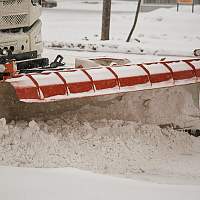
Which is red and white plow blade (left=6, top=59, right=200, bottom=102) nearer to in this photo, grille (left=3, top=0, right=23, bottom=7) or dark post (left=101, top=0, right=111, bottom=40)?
grille (left=3, top=0, right=23, bottom=7)

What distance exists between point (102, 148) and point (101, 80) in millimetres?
718

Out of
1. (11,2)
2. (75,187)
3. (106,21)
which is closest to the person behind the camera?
(75,187)

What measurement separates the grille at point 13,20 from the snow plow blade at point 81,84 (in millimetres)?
1244

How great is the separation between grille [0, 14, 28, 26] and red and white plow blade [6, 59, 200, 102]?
144 centimetres

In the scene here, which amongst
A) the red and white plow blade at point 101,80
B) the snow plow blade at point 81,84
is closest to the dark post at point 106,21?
the snow plow blade at point 81,84

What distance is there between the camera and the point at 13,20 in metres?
5.75

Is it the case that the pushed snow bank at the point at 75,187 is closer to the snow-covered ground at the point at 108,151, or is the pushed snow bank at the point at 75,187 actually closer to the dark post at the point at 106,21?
the snow-covered ground at the point at 108,151

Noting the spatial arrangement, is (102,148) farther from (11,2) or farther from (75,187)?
(11,2)

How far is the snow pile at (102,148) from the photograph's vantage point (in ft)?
14.5

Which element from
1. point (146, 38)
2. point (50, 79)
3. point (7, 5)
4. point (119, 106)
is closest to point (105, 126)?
point (119, 106)

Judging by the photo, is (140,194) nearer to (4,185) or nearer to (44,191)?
(44,191)

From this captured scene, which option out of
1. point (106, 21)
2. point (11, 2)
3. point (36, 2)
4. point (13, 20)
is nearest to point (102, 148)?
point (13, 20)

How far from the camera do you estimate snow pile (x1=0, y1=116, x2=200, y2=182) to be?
443 centimetres

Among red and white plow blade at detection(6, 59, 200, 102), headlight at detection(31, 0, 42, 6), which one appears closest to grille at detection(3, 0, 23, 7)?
headlight at detection(31, 0, 42, 6)
